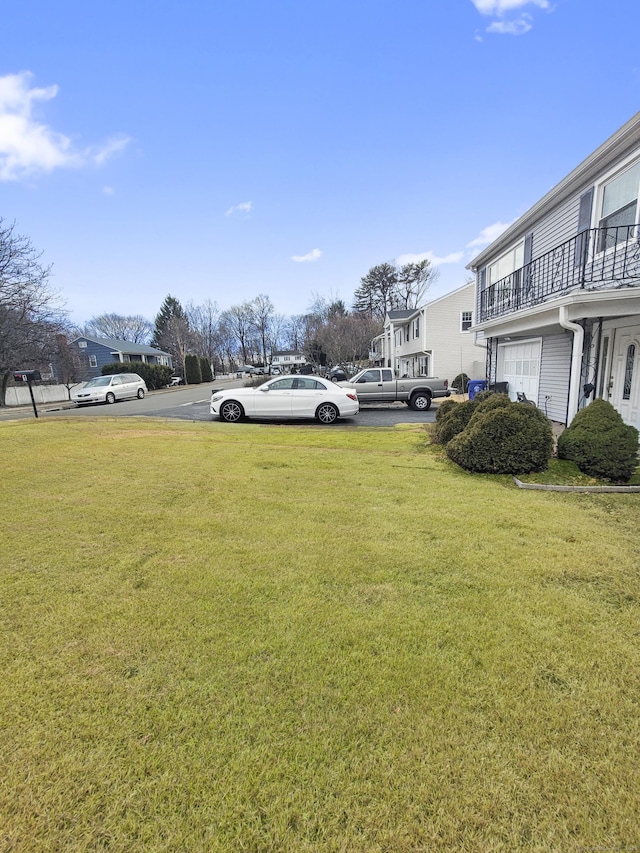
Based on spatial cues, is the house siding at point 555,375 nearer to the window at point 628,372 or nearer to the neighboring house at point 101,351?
the window at point 628,372

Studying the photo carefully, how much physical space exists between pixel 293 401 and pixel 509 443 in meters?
6.99

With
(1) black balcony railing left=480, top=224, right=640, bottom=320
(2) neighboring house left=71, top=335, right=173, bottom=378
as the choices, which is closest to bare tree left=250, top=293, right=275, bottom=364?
(2) neighboring house left=71, top=335, right=173, bottom=378

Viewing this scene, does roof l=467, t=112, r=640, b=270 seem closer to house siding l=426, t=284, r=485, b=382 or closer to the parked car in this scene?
house siding l=426, t=284, r=485, b=382

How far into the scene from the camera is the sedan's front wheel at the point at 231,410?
12.0 meters

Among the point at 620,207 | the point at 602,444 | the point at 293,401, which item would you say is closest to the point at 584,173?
the point at 620,207

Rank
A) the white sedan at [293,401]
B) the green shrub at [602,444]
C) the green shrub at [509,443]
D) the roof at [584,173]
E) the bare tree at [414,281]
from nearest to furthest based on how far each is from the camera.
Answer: the green shrub at [602,444]
the green shrub at [509,443]
the roof at [584,173]
the white sedan at [293,401]
the bare tree at [414,281]

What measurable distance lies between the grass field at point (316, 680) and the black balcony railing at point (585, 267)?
5839mm

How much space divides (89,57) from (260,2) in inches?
170

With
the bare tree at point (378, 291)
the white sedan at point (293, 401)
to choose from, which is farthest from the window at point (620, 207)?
the bare tree at point (378, 291)

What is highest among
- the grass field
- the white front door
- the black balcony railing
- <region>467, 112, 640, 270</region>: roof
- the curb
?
<region>467, 112, 640, 270</region>: roof

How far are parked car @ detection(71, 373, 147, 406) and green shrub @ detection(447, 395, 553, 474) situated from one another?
19524 millimetres

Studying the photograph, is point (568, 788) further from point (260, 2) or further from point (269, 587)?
point (260, 2)

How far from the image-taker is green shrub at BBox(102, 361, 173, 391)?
3291 centimetres

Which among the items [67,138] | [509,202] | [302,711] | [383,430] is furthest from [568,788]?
[509,202]
